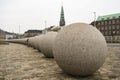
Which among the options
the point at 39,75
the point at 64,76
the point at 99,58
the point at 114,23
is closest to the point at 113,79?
the point at 99,58

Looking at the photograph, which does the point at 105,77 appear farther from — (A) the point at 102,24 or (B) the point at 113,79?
(A) the point at 102,24

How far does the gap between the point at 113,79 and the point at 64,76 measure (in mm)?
1750

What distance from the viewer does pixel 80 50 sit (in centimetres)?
643

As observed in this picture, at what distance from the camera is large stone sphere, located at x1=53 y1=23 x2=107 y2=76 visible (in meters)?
6.43

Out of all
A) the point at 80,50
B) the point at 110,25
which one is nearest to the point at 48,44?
the point at 80,50

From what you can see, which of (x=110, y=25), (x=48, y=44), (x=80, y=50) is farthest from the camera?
(x=110, y=25)

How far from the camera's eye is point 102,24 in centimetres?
9381

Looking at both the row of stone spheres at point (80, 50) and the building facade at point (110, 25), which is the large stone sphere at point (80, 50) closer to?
the row of stone spheres at point (80, 50)

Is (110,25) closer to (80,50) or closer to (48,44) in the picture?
(48,44)

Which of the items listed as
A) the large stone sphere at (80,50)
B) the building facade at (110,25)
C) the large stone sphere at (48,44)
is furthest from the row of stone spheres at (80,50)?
the building facade at (110,25)

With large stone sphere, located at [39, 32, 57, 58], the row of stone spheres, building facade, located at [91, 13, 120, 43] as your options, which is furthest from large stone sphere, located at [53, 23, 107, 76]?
building facade, located at [91, 13, 120, 43]

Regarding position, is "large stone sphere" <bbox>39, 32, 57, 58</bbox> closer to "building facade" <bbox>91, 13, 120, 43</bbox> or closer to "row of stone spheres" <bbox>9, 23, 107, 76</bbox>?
"row of stone spheres" <bbox>9, 23, 107, 76</bbox>

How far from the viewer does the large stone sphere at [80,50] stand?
6.43 m

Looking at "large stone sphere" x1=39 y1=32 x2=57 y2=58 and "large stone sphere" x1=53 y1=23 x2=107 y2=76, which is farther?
"large stone sphere" x1=39 y1=32 x2=57 y2=58
